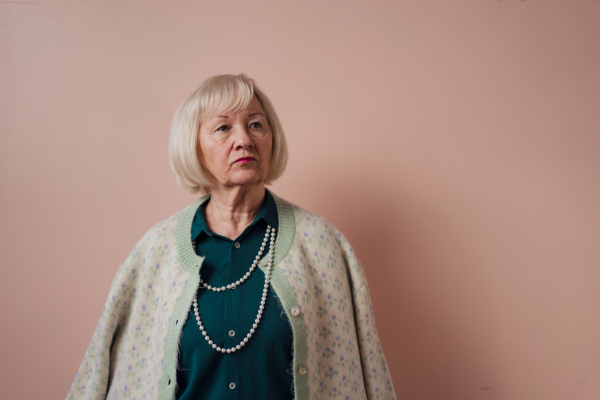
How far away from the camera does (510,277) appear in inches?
74.9

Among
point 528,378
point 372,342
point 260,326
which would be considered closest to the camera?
point 260,326

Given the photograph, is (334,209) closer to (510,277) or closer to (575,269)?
(510,277)

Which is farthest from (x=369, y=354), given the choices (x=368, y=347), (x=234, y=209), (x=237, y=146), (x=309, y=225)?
(x=237, y=146)

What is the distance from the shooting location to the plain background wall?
6.22 ft

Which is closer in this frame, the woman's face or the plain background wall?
the woman's face

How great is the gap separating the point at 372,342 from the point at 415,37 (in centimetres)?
113

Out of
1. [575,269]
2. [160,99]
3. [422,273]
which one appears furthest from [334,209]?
[575,269]

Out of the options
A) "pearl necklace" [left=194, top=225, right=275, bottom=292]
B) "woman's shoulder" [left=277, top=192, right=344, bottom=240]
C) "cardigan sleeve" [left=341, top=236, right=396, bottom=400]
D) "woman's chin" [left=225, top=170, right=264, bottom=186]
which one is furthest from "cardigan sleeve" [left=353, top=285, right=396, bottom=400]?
"woman's chin" [left=225, top=170, right=264, bottom=186]

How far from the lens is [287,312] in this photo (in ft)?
4.33

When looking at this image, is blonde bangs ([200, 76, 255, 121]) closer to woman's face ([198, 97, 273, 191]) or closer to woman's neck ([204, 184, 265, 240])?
woman's face ([198, 97, 273, 191])

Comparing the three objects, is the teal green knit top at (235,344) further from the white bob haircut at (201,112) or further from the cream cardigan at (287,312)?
the white bob haircut at (201,112)

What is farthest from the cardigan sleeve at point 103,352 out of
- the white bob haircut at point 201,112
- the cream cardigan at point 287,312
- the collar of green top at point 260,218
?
the white bob haircut at point 201,112

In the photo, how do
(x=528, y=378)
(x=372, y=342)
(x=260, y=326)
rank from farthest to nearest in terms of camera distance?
(x=528, y=378)
(x=372, y=342)
(x=260, y=326)

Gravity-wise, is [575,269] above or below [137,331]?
above
